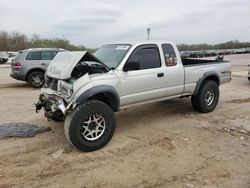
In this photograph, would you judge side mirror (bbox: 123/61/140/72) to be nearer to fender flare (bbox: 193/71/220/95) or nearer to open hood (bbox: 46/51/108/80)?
open hood (bbox: 46/51/108/80)

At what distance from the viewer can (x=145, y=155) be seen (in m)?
5.00

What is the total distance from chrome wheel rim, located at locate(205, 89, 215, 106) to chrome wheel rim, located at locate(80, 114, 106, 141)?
3.47m

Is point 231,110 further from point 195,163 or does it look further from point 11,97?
point 11,97

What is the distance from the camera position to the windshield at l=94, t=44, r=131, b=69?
6092 mm

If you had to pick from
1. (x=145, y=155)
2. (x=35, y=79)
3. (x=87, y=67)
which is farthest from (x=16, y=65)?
(x=145, y=155)

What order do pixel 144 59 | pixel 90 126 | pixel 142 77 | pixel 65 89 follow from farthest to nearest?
pixel 144 59
pixel 142 77
pixel 65 89
pixel 90 126

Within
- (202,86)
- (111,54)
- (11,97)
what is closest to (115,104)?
(111,54)

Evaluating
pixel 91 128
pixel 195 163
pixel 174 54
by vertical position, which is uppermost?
pixel 174 54

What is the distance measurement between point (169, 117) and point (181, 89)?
81 cm

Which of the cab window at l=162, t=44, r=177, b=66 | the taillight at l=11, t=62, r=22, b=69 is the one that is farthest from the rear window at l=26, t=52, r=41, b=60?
the cab window at l=162, t=44, r=177, b=66

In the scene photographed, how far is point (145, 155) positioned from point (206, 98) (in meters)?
3.40

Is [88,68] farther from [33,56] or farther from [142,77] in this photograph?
[33,56]

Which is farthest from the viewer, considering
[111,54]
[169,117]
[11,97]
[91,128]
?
[11,97]

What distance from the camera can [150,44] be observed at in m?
6.57
